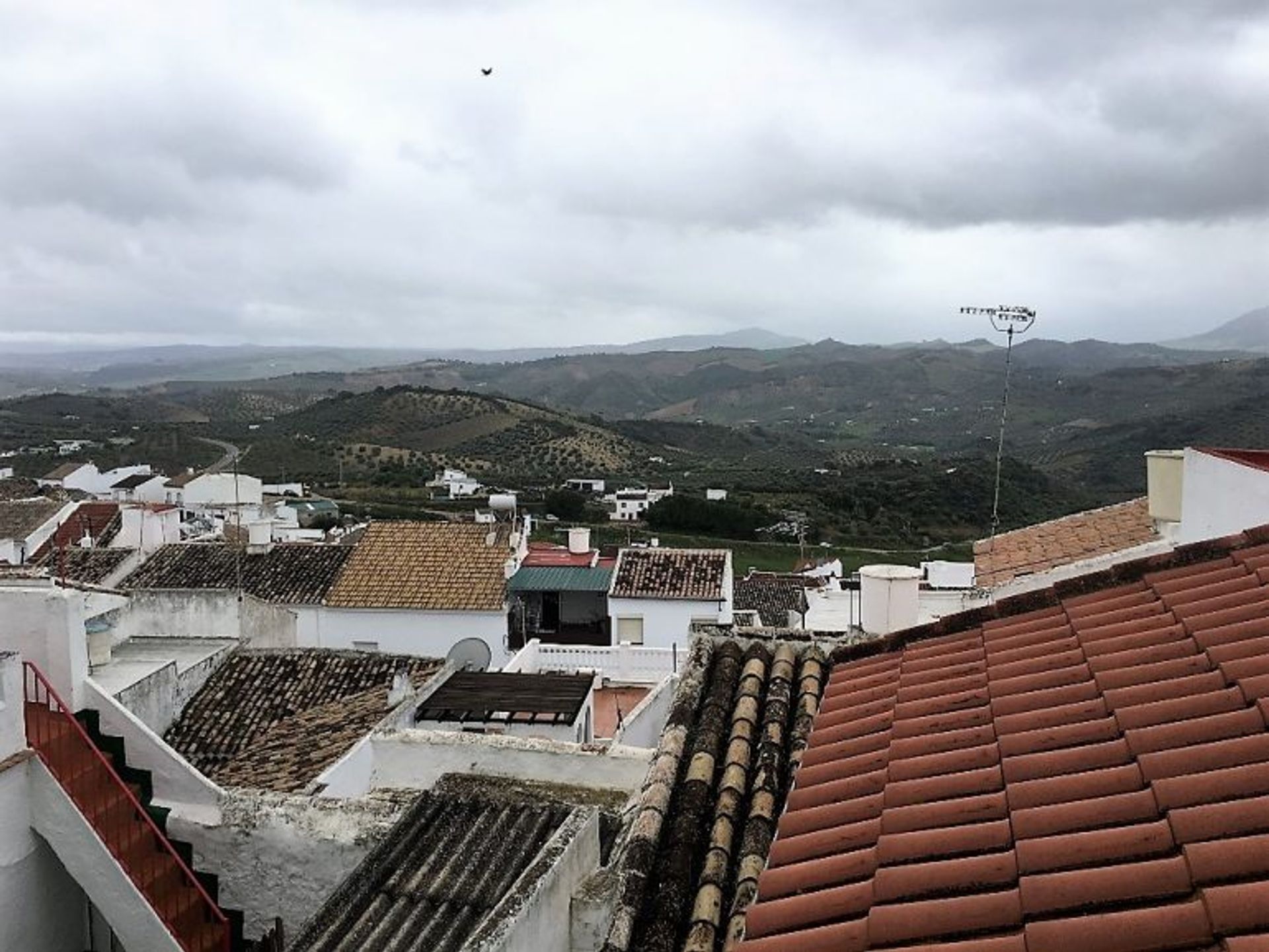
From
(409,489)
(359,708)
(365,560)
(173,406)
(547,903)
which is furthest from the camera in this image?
(173,406)

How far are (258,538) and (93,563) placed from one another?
14.9 feet

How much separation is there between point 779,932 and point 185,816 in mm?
5843

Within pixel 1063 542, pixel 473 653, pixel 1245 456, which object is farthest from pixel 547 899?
pixel 473 653

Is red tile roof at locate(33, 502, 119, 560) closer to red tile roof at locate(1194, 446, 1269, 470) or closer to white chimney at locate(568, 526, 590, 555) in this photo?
white chimney at locate(568, 526, 590, 555)

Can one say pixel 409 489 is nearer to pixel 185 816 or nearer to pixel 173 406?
pixel 185 816

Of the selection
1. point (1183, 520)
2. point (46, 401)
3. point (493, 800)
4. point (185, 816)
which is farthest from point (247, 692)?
point (46, 401)

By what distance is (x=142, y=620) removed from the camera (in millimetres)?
14477


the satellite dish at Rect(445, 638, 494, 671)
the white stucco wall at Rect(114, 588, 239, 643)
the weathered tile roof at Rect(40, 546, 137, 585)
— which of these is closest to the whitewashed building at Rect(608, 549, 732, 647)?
the satellite dish at Rect(445, 638, 494, 671)

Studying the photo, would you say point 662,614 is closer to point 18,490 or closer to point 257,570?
point 257,570

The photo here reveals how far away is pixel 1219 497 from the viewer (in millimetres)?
8117

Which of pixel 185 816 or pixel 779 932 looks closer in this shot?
pixel 779 932

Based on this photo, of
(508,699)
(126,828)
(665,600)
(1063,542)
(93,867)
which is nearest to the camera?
(93,867)

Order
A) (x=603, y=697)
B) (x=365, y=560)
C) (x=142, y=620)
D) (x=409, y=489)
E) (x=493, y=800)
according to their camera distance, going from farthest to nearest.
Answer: (x=409, y=489) → (x=365, y=560) → (x=603, y=697) → (x=142, y=620) → (x=493, y=800)

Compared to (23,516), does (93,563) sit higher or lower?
higher
